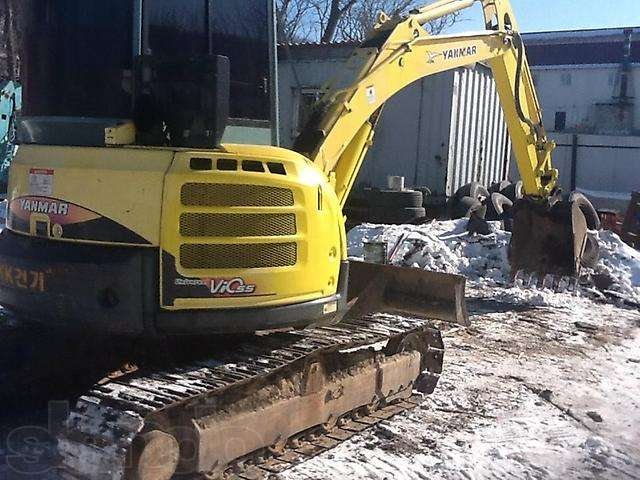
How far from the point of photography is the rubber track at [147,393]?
138 inches

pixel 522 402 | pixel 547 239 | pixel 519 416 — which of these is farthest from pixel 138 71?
pixel 547 239

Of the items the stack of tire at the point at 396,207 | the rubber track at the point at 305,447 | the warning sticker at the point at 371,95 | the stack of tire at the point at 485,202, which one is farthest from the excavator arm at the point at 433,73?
the stack of tire at the point at 396,207

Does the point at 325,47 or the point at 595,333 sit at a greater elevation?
the point at 325,47

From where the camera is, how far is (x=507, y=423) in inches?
209

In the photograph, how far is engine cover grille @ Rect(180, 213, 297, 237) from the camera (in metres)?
3.98

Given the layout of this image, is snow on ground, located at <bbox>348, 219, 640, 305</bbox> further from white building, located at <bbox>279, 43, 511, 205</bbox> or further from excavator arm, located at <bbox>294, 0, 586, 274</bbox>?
white building, located at <bbox>279, 43, 511, 205</bbox>

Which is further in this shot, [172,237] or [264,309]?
[264,309]

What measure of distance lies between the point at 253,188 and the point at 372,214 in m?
9.30

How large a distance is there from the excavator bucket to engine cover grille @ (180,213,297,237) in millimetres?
1807

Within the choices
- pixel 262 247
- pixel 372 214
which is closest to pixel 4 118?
pixel 372 214

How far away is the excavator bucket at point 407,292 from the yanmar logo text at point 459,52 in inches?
77.3

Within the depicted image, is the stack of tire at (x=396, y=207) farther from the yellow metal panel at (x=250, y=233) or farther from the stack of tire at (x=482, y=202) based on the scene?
the yellow metal panel at (x=250, y=233)

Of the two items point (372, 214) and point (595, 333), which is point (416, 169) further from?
point (595, 333)

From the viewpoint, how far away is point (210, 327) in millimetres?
4082
